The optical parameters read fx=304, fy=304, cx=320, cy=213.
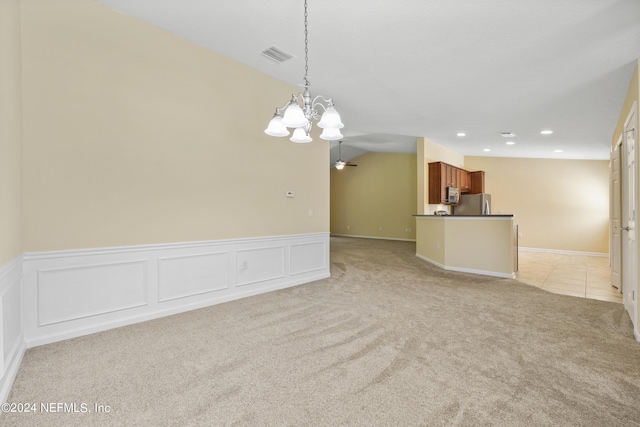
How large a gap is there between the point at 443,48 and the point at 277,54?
181cm

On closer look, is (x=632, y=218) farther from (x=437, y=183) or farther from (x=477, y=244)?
(x=437, y=183)

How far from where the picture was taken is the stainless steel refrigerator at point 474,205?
7.95 metres

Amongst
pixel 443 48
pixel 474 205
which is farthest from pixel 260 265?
pixel 474 205

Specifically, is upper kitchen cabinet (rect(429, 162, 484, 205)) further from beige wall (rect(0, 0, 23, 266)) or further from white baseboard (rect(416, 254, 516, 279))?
beige wall (rect(0, 0, 23, 266))

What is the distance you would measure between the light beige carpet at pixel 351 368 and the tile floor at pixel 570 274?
818 mm

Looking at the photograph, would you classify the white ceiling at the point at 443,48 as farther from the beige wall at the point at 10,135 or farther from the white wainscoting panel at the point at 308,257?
the white wainscoting panel at the point at 308,257

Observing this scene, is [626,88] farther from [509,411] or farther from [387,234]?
[387,234]

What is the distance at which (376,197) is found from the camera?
37.7ft

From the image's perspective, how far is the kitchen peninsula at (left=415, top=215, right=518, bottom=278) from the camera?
515 centimetres

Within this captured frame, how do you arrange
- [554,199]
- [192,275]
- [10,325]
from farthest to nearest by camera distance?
[554,199], [192,275], [10,325]

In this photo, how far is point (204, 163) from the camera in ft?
11.5

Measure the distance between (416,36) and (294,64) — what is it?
1.45 m

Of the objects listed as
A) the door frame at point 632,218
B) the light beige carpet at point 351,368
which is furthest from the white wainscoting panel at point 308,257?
the door frame at point 632,218

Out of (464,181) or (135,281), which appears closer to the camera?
(135,281)
